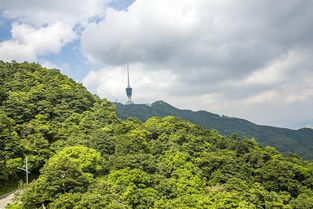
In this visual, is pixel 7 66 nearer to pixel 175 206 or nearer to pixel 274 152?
pixel 175 206

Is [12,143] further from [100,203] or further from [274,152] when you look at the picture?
[274,152]

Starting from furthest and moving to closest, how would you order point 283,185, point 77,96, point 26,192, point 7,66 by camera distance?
point 7,66, point 77,96, point 283,185, point 26,192

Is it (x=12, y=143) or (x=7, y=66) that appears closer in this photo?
(x=12, y=143)

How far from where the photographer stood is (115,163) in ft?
96.6

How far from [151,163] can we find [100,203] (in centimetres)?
1250

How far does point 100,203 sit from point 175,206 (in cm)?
862

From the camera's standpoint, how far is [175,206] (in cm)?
2517

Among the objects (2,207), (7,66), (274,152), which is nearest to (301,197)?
(274,152)

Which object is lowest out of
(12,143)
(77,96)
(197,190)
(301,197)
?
(301,197)

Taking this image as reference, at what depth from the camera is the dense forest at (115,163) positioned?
22875mm

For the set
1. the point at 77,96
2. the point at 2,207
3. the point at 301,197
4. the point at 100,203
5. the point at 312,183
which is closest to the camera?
the point at 100,203

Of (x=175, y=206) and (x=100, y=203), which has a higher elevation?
(x=100, y=203)

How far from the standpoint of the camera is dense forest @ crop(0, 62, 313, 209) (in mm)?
22875

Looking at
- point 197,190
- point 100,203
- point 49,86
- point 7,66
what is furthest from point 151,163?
point 7,66
